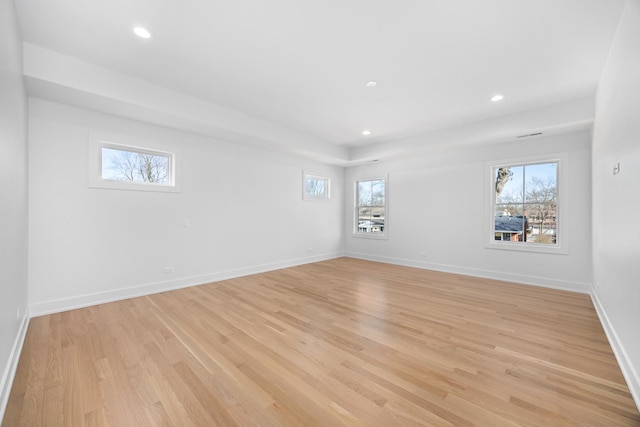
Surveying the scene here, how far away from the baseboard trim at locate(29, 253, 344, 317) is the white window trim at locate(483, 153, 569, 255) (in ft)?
13.6

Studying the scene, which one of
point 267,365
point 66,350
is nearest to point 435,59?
point 267,365

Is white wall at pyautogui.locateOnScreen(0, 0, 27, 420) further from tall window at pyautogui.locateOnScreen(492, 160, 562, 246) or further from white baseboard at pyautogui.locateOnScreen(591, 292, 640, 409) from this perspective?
tall window at pyautogui.locateOnScreen(492, 160, 562, 246)

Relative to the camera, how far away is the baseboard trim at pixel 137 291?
3094 millimetres

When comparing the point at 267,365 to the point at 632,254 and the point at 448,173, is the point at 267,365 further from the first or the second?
the point at 448,173

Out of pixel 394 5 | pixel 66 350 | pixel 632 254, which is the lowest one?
pixel 66 350

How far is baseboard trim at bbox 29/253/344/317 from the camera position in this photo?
3.09m

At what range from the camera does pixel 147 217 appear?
12.7 ft

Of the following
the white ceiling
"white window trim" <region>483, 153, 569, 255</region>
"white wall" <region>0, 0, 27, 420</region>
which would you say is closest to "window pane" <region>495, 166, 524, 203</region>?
"white window trim" <region>483, 153, 569, 255</region>

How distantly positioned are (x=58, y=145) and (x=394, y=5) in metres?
3.96

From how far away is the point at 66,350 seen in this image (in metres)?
2.27

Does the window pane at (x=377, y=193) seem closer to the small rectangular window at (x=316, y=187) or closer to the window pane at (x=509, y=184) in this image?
the small rectangular window at (x=316, y=187)

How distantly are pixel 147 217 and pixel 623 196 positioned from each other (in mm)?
5197

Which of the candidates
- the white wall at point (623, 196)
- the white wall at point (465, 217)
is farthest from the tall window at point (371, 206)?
the white wall at point (623, 196)

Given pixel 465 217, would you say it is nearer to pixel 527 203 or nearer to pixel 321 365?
pixel 527 203
